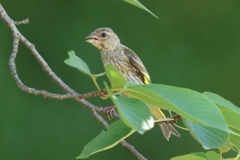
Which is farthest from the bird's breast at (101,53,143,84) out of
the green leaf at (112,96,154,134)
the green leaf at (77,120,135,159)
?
the green leaf at (112,96,154,134)

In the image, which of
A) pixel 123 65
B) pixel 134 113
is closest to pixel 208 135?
pixel 134 113

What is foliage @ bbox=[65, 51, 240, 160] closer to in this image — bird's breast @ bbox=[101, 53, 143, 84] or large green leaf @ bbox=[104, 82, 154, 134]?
large green leaf @ bbox=[104, 82, 154, 134]

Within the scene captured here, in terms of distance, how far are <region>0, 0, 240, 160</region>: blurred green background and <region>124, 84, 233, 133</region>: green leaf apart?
341 centimetres

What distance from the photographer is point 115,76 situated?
0.96 meters

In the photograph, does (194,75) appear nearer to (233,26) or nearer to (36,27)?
(233,26)

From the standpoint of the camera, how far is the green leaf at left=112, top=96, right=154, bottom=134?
2.67ft

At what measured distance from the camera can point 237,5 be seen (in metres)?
5.06

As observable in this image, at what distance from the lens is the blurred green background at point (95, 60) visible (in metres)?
4.34

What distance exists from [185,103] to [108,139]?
302 millimetres

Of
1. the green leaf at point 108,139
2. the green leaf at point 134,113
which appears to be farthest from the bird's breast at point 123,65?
the green leaf at point 134,113

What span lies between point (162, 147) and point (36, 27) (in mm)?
1975

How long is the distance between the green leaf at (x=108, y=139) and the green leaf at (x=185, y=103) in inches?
7.7

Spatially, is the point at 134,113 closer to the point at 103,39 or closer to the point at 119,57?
the point at 119,57

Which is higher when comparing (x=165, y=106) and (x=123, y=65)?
(x=123, y=65)
